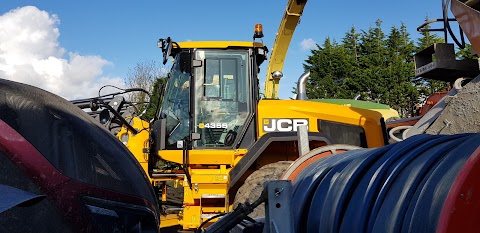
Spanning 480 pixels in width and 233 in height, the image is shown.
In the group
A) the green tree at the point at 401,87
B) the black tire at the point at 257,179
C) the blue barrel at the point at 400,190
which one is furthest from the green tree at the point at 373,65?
the blue barrel at the point at 400,190

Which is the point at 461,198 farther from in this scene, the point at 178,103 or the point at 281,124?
the point at 178,103

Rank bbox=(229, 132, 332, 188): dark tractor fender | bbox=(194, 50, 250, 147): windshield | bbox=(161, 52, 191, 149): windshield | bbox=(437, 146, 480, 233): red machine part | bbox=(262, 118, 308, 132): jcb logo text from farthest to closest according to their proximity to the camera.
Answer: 1. bbox=(161, 52, 191, 149): windshield
2. bbox=(194, 50, 250, 147): windshield
3. bbox=(262, 118, 308, 132): jcb logo text
4. bbox=(229, 132, 332, 188): dark tractor fender
5. bbox=(437, 146, 480, 233): red machine part

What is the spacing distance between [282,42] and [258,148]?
113 inches

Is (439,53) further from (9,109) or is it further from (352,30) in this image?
(352,30)

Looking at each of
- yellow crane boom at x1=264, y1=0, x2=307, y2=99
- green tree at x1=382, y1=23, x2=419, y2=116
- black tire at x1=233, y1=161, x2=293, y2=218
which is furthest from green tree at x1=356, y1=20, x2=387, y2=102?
black tire at x1=233, y1=161, x2=293, y2=218

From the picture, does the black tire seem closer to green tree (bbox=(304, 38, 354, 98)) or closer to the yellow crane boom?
the yellow crane boom

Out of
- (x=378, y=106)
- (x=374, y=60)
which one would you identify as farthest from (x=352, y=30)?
(x=378, y=106)

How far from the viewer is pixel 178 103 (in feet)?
23.5

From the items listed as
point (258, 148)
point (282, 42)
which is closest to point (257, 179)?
point (258, 148)

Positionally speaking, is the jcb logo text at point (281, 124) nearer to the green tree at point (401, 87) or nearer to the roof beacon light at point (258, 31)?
the roof beacon light at point (258, 31)

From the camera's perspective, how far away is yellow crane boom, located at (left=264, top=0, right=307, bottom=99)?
27.0 ft

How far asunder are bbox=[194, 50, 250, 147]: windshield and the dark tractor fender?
58cm

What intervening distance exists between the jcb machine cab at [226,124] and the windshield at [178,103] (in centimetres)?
1

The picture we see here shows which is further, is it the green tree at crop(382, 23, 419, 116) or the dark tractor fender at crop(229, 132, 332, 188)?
the green tree at crop(382, 23, 419, 116)
